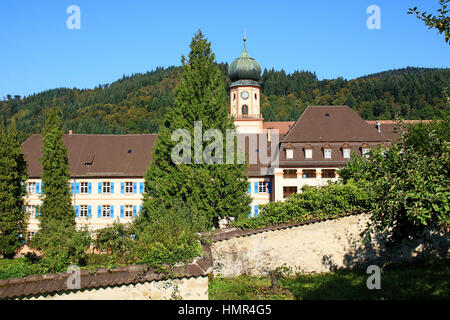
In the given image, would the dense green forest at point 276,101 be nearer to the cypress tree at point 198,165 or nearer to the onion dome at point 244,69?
the onion dome at point 244,69

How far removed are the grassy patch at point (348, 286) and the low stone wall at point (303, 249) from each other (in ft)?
1.62

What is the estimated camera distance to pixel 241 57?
1927 inches

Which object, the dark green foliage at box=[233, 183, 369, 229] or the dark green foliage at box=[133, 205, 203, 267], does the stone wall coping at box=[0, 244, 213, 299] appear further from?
the dark green foliage at box=[233, 183, 369, 229]

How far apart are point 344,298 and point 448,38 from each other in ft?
26.3

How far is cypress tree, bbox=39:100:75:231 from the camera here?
3011 cm

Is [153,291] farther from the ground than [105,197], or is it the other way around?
[105,197]

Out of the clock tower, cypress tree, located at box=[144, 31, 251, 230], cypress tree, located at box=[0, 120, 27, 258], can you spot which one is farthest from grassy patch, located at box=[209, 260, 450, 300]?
the clock tower

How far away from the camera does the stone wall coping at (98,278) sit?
8016 millimetres

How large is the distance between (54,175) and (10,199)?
4.14 m

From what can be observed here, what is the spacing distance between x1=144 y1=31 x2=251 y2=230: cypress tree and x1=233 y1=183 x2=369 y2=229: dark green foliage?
4037 mm

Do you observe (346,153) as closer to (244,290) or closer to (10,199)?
(244,290)

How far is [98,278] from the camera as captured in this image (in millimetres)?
8492

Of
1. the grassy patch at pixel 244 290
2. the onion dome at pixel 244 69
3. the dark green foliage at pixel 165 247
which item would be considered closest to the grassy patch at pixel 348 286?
the grassy patch at pixel 244 290

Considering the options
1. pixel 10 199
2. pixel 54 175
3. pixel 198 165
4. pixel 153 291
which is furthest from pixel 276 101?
pixel 153 291
